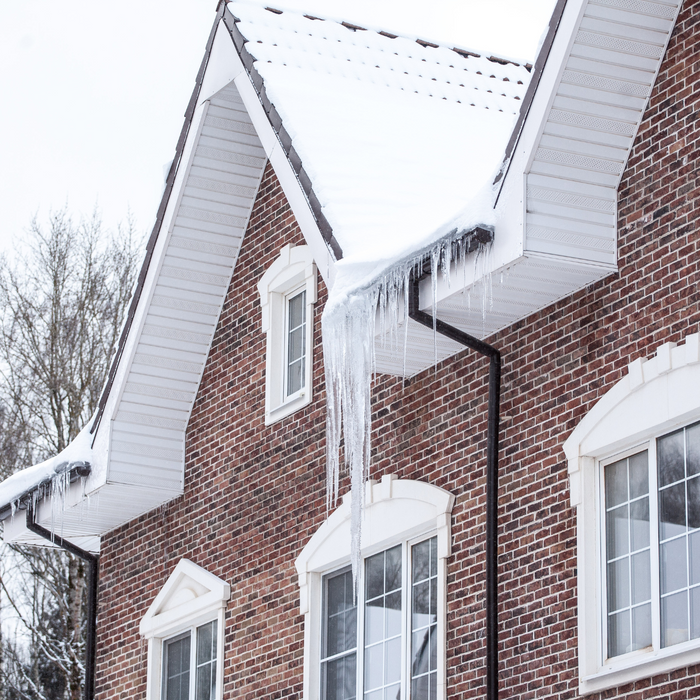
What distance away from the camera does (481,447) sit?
10.1 metres

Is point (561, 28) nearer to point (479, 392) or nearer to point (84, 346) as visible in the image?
point (479, 392)

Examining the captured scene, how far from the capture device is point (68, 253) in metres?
28.1

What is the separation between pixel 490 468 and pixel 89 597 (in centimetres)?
613

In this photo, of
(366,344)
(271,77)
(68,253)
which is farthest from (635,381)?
(68,253)

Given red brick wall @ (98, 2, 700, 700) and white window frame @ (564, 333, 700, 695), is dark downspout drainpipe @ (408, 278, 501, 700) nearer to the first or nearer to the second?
red brick wall @ (98, 2, 700, 700)

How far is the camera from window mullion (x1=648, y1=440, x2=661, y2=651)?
8336 mm

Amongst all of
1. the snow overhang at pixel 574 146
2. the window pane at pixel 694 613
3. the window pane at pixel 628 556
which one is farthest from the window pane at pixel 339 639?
the window pane at pixel 694 613

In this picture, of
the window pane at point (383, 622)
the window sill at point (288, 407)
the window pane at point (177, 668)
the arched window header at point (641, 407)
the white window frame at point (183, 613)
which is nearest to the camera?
the arched window header at point (641, 407)

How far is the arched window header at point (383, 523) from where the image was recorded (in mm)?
10211

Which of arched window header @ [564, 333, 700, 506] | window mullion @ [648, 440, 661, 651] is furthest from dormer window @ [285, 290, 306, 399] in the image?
A: window mullion @ [648, 440, 661, 651]

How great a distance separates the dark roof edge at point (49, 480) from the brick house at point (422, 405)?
0.13 feet

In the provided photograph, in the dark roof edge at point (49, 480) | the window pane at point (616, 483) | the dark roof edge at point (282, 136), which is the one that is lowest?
the window pane at point (616, 483)

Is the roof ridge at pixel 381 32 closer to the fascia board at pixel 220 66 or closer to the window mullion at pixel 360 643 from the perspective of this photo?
the fascia board at pixel 220 66

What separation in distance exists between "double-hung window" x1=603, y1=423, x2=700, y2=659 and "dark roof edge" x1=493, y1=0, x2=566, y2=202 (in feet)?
6.31
